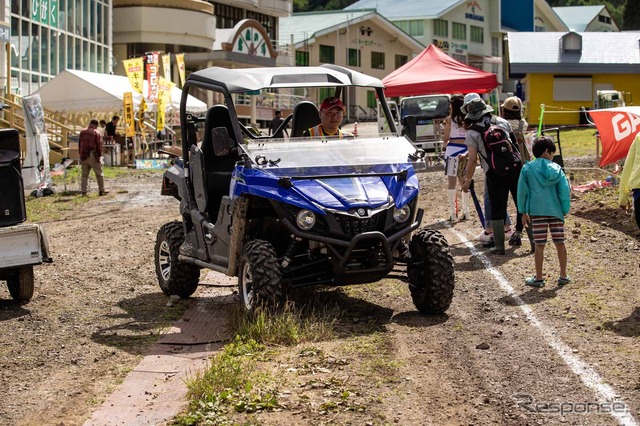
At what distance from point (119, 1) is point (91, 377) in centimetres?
4692

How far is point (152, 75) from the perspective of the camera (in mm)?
36500

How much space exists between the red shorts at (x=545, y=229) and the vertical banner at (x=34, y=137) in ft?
50.9

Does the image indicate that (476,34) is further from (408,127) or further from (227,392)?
(227,392)

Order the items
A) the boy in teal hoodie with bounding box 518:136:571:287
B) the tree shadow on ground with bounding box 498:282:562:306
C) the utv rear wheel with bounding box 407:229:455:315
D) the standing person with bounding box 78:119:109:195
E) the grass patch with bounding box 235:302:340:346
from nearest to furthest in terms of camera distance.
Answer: the grass patch with bounding box 235:302:340:346, the utv rear wheel with bounding box 407:229:455:315, the tree shadow on ground with bounding box 498:282:562:306, the boy in teal hoodie with bounding box 518:136:571:287, the standing person with bounding box 78:119:109:195

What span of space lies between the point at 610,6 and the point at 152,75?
289 ft

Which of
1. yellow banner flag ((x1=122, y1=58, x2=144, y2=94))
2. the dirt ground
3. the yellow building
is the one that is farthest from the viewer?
the yellow building

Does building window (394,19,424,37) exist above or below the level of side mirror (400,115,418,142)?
above

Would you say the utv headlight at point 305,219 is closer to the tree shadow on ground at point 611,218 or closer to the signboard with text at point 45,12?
the tree shadow on ground at point 611,218

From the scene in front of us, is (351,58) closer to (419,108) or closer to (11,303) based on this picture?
(419,108)

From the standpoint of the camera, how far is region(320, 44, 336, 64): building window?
226ft

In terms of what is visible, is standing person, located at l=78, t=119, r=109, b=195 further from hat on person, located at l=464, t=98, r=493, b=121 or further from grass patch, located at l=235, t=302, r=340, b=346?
grass patch, located at l=235, t=302, r=340, b=346

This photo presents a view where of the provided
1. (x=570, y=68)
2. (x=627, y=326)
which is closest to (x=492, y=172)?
(x=627, y=326)

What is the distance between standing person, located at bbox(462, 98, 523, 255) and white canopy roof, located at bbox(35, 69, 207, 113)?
23723mm

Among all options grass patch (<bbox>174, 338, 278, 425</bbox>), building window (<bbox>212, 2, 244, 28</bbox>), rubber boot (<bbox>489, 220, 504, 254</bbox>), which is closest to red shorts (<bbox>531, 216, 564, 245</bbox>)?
rubber boot (<bbox>489, 220, 504, 254</bbox>)
